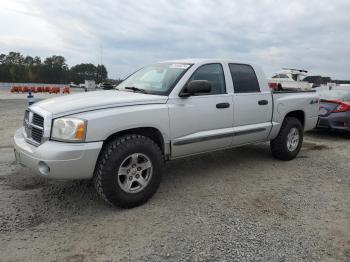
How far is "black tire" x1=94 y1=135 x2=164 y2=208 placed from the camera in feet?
12.2

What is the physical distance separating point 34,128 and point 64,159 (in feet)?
2.39

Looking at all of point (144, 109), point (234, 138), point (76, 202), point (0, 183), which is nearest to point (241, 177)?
point (234, 138)

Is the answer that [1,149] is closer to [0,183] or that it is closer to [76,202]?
[0,183]

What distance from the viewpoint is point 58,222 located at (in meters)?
3.67

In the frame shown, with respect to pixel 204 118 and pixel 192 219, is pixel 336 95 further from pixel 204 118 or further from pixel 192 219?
pixel 192 219

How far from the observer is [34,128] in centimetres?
395

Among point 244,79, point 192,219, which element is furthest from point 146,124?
point 244,79

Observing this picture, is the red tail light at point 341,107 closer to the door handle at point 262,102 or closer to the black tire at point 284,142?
the black tire at point 284,142

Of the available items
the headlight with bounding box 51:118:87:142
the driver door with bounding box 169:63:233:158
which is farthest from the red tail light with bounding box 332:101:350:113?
the headlight with bounding box 51:118:87:142

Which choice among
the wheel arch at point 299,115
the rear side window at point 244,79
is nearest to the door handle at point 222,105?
the rear side window at point 244,79

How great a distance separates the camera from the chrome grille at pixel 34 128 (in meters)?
3.80

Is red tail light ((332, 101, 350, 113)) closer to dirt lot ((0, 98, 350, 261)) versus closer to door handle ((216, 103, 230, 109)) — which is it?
dirt lot ((0, 98, 350, 261))

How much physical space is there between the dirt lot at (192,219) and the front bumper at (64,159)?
1.79ft

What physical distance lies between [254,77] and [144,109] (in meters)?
2.38
